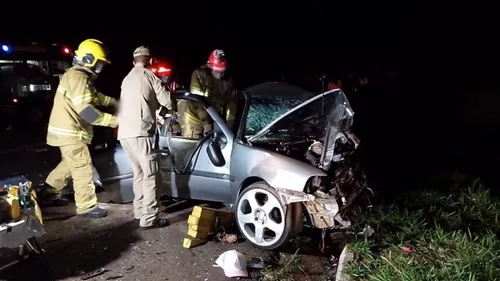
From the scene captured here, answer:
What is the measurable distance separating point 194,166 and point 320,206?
1.50 meters

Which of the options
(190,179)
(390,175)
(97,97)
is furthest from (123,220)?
(390,175)

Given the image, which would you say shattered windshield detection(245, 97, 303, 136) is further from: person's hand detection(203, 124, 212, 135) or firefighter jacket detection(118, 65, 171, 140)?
firefighter jacket detection(118, 65, 171, 140)

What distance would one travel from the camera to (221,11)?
22.3 m

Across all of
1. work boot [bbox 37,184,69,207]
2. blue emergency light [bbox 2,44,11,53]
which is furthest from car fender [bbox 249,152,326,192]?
blue emergency light [bbox 2,44,11,53]

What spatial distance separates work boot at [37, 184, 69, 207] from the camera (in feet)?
18.2

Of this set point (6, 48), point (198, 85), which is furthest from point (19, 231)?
point (6, 48)

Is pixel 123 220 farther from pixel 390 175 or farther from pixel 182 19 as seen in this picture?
pixel 182 19

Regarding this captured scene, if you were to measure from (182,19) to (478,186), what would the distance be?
18760 millimetres

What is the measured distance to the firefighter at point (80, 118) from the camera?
501cm

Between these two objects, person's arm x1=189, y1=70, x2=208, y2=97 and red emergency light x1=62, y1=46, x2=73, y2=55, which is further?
red emergency light x1=62, y1=46, x2=73, y2=55

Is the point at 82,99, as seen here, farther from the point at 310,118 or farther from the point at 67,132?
the point at 310,118

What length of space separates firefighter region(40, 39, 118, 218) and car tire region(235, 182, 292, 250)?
1561 millimetres

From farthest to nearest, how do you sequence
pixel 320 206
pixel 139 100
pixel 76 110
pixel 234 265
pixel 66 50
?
pixel 66 50 < pixel 76 110 < pixel 139 100 < pixel 320 206 < pixel 234 265

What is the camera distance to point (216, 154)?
502cm
